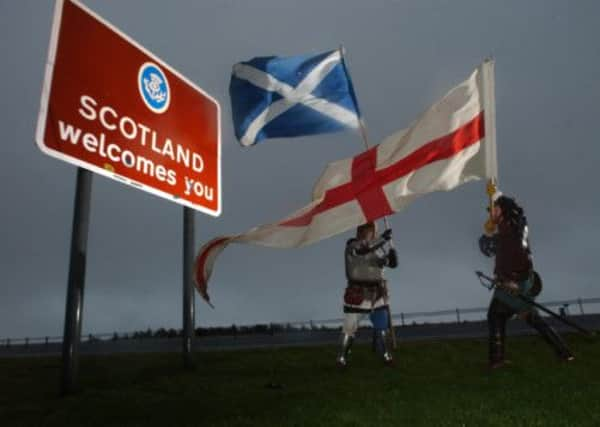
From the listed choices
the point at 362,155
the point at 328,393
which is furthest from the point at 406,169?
the point at 328,393

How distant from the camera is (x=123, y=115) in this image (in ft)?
24.9

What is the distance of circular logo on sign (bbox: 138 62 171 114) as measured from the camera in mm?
8273

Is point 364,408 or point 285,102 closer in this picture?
point 364,408

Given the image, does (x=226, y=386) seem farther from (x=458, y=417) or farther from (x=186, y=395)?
(x=458, y=417)

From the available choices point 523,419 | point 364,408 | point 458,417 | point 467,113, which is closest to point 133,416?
point 364,408

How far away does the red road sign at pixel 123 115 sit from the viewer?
663 centimetres

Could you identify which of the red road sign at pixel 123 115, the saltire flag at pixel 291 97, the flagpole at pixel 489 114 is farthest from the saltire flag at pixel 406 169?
the red road sign at pixel 123 115

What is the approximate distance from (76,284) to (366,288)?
4.53m

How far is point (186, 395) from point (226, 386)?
0.66 metres

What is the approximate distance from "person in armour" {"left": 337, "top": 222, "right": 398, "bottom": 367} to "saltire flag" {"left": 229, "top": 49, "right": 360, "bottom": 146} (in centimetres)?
204

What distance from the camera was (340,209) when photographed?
6.44 metres

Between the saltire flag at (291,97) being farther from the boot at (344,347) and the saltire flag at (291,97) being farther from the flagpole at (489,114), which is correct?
the boot at (344,347)

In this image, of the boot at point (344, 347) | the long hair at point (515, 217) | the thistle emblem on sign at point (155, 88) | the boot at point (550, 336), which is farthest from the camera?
the thistle emblem on sign at point (155, 88)

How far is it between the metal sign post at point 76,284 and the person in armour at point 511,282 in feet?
18.3
